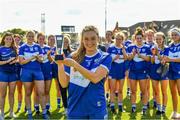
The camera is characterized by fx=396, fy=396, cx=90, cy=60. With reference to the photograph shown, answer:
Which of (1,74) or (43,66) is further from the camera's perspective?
(43,66)

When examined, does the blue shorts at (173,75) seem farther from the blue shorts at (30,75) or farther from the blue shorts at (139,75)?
the blue shorts at (30,75)

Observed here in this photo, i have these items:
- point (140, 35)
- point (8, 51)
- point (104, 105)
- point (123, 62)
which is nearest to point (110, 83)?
point (123, 62)

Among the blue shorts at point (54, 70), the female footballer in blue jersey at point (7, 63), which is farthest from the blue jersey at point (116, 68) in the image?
the female footballer in blue jersey at point (7, 63)

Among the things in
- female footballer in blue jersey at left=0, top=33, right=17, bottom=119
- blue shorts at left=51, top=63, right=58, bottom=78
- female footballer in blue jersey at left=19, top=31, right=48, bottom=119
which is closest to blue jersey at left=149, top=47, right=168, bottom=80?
blue shorts at left=51, top=63, right=58, bottom=78

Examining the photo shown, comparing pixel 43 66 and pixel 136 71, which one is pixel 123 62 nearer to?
pixel 136 71

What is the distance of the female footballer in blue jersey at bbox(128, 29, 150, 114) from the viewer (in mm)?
9719

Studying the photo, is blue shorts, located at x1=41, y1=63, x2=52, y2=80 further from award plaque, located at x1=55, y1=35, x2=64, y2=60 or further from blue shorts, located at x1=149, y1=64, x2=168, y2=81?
award plaque, located at x1=55, y1=35, x2=64, y2=60

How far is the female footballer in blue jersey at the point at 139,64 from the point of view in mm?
9719

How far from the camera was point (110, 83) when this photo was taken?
10133mm

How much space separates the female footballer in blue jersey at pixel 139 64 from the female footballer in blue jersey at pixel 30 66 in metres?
2.27

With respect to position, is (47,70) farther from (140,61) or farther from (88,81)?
(88,81)

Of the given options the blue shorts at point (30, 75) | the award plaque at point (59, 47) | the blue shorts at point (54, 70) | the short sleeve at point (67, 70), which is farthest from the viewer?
the blue shorts at point (54, 70)

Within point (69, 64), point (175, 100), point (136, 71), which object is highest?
point (69, 64)

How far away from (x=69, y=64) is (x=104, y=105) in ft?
2.07
